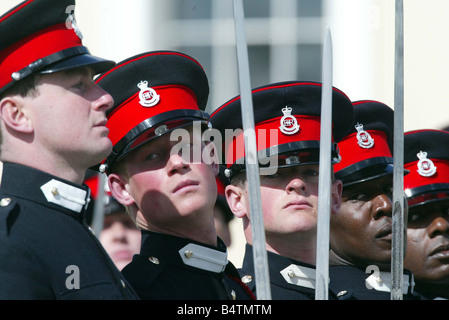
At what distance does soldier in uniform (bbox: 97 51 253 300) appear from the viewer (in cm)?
357

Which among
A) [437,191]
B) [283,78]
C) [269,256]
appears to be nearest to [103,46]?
[283,78]

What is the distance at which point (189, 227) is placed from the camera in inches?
145

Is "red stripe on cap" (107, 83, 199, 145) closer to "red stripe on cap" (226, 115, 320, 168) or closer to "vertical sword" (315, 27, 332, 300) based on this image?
"red stripe on cap" (226, 115, 320, 168)

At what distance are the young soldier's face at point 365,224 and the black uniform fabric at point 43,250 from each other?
1470 millimetres

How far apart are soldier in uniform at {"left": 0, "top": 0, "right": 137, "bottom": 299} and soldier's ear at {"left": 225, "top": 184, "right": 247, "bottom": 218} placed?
988 millimetres

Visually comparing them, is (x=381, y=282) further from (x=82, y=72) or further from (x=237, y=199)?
(x=82, y=72)

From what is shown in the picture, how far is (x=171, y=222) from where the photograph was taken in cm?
363

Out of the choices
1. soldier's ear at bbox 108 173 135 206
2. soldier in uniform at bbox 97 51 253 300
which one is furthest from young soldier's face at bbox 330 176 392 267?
soldier's ear at bbox 108 173 135 206

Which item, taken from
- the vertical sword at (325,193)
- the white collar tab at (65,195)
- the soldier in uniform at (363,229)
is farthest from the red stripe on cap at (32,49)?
the soldier in uniform at (363,229)

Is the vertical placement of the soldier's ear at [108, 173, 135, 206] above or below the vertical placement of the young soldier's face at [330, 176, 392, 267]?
below

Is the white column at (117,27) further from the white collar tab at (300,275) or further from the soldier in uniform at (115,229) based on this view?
the white collar tab at (300,275)

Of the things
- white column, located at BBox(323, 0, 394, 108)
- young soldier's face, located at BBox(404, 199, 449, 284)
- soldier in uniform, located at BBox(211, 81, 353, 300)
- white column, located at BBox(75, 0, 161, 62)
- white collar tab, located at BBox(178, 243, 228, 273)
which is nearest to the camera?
white collar tab, located at BBox(178, 243, 228, 273)

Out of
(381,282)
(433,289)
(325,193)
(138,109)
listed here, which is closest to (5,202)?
(138,109)

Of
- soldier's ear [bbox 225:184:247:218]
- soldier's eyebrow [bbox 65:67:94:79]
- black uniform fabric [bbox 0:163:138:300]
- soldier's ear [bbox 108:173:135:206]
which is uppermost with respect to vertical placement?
soldier's ear [bbox 225:184:247:218]
